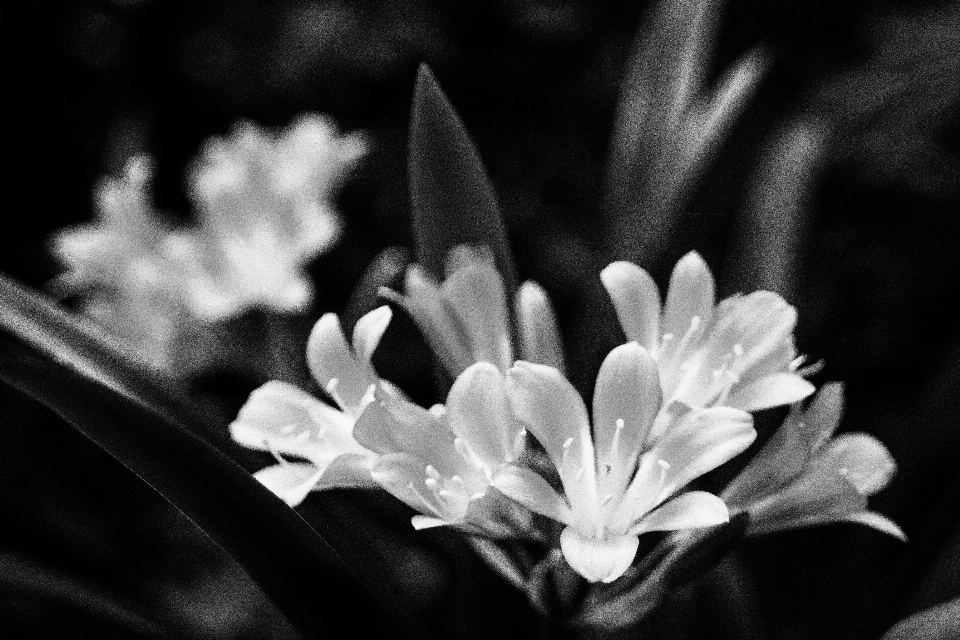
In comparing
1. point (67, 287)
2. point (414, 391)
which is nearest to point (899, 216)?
point (414, 391)

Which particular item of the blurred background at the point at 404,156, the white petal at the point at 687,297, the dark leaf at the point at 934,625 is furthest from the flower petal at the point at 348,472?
the blurred background at the point at 404,156

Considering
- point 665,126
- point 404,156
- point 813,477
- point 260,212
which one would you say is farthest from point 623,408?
point 404,156

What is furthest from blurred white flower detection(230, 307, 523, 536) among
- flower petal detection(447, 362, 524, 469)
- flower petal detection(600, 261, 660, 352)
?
→ flower petal detection(600, 261, 660, 352)

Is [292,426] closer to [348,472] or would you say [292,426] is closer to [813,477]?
[348,472]

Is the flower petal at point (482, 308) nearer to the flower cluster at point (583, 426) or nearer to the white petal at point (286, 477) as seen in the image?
the flower cluster at point (583, 426)

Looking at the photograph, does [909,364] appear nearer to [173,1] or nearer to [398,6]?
[398,6]

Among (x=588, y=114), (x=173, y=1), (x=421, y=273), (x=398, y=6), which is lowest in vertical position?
(x=421, y=273)
